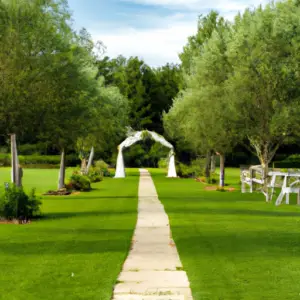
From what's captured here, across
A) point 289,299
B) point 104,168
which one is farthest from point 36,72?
point 104,168

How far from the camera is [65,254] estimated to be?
12453 millimetres

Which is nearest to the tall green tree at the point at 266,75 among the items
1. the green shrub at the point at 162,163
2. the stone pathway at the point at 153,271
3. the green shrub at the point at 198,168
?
the stone pathway at the point at 153,271

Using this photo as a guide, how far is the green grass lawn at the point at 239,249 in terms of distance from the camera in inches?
361

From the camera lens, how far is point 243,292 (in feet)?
29.2

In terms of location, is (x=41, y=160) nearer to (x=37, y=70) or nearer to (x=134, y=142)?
(x=134, y=142)

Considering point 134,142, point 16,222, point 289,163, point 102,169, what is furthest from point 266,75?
point 289,163

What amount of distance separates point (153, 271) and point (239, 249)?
336cm

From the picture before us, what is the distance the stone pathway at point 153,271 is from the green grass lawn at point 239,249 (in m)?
0.20

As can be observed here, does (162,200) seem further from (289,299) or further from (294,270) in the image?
(289,299)

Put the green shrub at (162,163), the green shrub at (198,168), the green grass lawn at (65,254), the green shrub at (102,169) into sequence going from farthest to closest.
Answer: the green shrub at (162,163) → the green shrub at (198,168) → the green shrub at (102,169) → the green grass lawn at (65,254)

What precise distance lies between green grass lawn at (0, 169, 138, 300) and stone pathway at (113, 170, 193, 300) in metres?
0.22

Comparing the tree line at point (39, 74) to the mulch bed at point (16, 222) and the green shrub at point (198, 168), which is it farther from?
the green shrub at point (198, 168)

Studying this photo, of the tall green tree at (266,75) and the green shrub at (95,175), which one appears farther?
the green shrub at (95,175)

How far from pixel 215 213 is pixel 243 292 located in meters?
12.6
